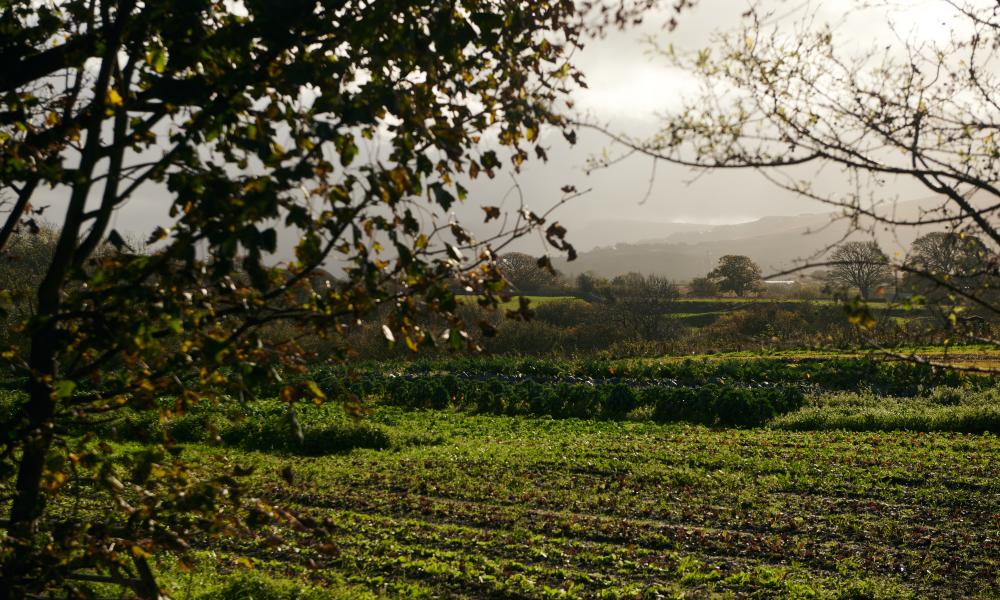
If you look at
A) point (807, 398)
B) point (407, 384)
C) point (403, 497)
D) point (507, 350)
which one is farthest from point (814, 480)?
point (507, 350)

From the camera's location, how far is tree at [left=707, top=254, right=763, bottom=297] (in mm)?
60000

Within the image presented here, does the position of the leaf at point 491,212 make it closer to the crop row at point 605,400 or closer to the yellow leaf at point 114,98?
the yellow leaf at point 114,98

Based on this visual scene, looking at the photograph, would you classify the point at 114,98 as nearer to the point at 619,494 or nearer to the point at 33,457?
the point at 33,457

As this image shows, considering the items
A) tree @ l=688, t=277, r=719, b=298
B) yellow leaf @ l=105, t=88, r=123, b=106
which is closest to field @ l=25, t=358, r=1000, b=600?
yellow leaf @ l=105, t=88, r=123, b=106

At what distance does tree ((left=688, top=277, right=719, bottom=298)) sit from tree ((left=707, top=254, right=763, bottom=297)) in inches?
37.9

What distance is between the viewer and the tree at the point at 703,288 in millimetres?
61244

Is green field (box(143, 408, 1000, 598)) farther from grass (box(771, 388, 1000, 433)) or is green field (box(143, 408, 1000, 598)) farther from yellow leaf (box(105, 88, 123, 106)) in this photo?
yellow leaf (box(105, 88, 123, 106))

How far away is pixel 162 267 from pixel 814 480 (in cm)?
1110

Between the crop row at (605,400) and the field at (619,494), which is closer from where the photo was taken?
the field at (619,494)

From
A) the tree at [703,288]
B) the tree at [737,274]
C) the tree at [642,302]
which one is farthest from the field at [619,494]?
the tree at [703,288]

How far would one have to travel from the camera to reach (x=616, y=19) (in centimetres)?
373

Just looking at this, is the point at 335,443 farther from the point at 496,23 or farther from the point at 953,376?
the point at 953,376

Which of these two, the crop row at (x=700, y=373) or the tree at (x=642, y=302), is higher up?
the tree at (x=642, y=302)

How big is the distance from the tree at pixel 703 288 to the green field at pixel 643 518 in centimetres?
4699
